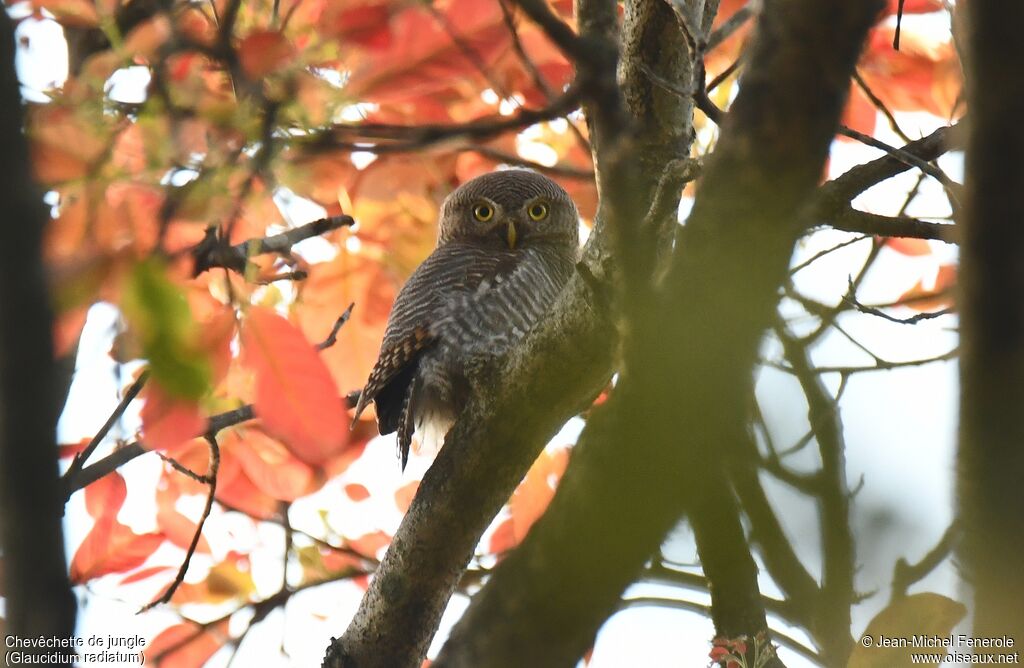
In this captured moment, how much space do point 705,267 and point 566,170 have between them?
3.13 metres

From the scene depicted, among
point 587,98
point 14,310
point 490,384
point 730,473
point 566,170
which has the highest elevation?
point 566,170

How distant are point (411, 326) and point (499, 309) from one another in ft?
1.61

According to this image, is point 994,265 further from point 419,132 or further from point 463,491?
point 463,491

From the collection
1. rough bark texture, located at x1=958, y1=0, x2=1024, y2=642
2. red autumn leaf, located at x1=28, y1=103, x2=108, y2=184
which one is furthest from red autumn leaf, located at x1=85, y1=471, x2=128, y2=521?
rough bark texture, located at x1=958, y1=0, x2=1024, y2=642

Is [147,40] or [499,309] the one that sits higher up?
[499,309]

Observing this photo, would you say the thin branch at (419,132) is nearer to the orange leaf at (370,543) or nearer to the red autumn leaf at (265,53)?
the red autumn leaf at (265,53)

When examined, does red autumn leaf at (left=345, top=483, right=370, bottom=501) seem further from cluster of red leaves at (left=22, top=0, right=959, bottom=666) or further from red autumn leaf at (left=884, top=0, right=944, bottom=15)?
red autumn leaf at (left=884, top=0, right=944, bottom=15)

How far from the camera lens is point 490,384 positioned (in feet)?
11.8

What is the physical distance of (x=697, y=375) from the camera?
168 cm

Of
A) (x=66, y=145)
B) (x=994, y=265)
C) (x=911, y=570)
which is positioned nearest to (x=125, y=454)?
(x=66, y=145)

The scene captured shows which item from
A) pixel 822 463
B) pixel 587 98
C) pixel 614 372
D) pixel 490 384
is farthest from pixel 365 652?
pixel 587 98

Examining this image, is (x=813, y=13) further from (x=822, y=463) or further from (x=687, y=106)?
(x=687, y=106)

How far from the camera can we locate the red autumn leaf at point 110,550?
14.4 ft

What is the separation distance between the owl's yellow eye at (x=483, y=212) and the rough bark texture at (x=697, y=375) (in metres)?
5.24
